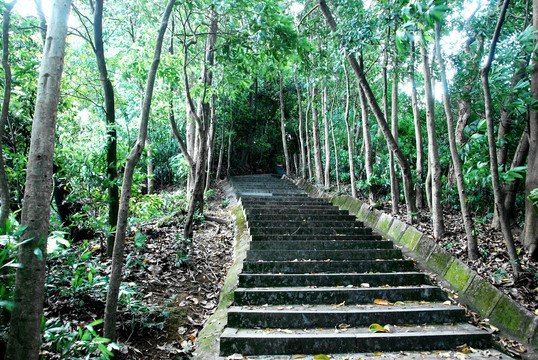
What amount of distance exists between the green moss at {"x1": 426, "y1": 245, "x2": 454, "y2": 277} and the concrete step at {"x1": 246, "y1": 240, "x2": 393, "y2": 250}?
0.79 m

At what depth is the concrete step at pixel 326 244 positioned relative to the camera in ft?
18.3

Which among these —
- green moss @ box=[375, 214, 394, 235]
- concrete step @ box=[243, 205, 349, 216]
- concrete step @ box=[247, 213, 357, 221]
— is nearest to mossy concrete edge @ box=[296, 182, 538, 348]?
green moss @ box=[375, 214, 394, 235]

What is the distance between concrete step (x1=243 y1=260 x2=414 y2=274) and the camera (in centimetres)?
486

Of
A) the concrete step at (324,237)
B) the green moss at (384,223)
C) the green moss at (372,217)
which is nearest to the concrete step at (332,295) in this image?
the concrete step at (324,237)

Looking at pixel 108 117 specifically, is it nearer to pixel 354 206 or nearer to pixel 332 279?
pixel 332 279

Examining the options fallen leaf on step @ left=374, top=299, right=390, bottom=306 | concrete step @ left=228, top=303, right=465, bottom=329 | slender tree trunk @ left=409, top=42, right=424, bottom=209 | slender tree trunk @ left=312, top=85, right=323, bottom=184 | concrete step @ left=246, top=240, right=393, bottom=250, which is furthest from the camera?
slender tree trunk @ left=312, top=85, right=323, bottom=184

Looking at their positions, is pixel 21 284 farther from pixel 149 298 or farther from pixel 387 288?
pixel 387 288

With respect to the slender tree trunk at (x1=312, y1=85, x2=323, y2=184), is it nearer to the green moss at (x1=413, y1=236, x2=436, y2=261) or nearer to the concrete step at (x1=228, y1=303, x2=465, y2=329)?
the green moss at (x1=413, y1=236, x2=436, y2=261)

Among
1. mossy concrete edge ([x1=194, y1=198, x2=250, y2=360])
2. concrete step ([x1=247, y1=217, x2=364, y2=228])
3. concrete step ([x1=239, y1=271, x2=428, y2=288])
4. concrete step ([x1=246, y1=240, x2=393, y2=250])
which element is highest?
concrete step ([x1=247, y1=217, x2=364, y2=228])

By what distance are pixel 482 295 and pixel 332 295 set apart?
1820 mm

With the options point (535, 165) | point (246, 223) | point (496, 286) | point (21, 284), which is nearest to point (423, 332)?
point (496, 286)

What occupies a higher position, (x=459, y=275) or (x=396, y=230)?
(x=396, y=230)

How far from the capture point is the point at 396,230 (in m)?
6.27

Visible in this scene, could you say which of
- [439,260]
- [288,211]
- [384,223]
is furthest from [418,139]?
[288,211]
